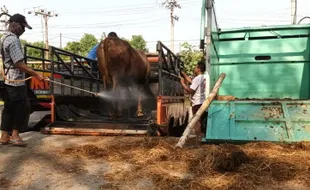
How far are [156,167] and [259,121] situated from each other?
6.55 feet

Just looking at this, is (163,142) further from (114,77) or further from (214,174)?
(114,77)

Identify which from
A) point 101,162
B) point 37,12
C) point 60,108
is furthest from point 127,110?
point 37,12

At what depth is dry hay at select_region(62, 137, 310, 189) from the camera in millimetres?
3307

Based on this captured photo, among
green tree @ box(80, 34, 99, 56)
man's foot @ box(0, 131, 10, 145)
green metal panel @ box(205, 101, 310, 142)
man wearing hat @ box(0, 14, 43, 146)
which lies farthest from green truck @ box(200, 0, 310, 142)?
green tree @ box(80, 34, 99, 56)

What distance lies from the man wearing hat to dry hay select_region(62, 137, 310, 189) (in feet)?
3.00

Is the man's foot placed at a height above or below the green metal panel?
below

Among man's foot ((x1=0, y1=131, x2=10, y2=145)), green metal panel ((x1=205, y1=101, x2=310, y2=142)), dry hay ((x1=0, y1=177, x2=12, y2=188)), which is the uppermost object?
green metal panel ((x1=205, y1=101, x2=310, y2=142))

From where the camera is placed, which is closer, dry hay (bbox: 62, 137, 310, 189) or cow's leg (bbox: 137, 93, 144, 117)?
dry hay (bbox: 62, 137, 310, 189)

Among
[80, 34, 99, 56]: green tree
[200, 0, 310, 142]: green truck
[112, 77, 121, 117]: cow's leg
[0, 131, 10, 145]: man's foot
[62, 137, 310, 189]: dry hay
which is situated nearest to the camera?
[62, 137, 310, 189]: dry hay

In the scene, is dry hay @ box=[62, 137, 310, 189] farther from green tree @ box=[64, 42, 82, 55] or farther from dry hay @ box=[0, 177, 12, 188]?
green tree @ box=[64, 42, 82, 55]

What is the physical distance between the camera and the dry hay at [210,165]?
3307 mm

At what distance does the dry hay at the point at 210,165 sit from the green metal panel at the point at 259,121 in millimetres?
237

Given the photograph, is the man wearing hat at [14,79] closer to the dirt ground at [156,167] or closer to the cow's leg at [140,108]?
the dirt ground at [156,167]

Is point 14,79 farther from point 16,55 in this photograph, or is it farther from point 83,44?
point 83,44
